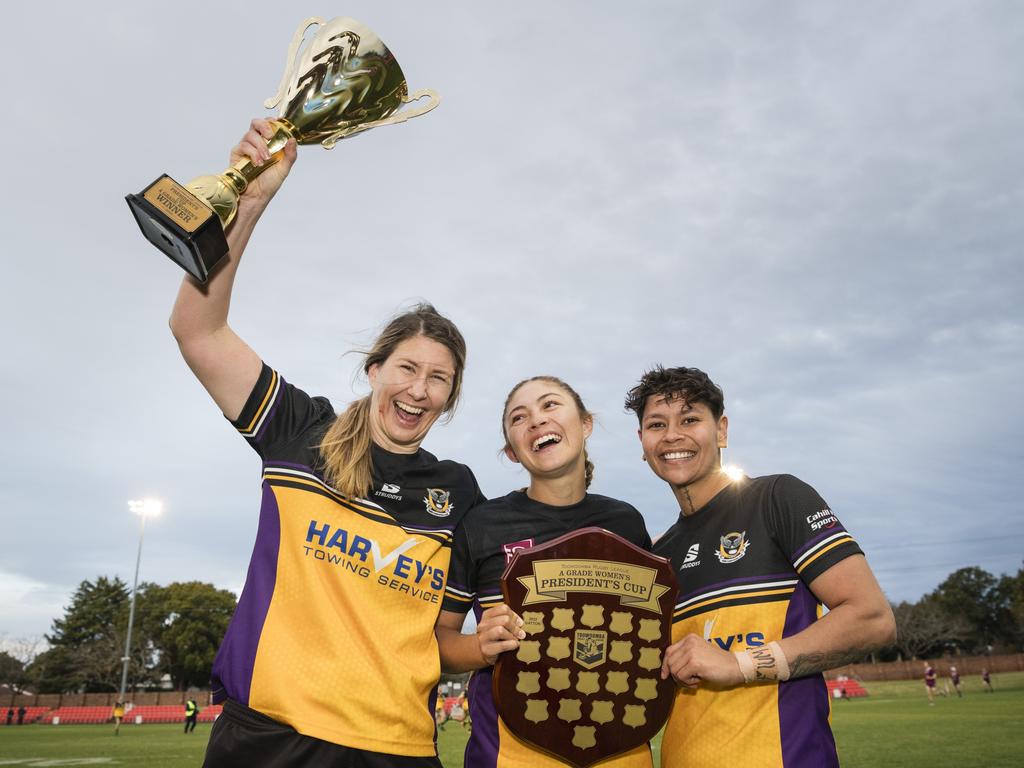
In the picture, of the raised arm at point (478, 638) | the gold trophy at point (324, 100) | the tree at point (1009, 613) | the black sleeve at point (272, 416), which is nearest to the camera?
the gold trophy at point (324, 100)

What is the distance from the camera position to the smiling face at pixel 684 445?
3.61 m

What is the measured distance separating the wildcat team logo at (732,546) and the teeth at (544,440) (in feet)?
2.99

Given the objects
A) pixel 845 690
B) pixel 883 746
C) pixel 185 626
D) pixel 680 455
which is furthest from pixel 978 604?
pixel 680 455

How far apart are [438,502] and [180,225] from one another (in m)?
1.55

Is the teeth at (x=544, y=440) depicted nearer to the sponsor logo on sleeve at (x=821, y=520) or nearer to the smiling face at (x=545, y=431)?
the smiling face at (x=545, y=431)

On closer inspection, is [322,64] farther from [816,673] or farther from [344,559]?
[816,673]

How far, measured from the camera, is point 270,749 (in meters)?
2.54

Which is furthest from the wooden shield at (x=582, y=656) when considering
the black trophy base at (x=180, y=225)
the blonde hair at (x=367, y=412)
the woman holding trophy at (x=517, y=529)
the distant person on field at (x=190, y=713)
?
the distant person on field at (x=190, y=713)

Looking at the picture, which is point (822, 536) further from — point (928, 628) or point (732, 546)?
point (928, 628)

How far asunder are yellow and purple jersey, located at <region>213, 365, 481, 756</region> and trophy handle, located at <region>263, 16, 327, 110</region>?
4.23 feet

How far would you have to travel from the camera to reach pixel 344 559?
2875 mm

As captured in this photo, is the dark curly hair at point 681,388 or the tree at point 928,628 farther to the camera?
the tree at point 928,628

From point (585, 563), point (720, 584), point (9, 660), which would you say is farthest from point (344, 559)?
point (9, 660)

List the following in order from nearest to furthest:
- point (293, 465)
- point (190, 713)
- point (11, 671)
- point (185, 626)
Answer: point (293, 465)
point (190, 713)
point (185, 626)
point (11, 671)
